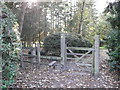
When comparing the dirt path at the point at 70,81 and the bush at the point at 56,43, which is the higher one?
the bush at the point at 56,43

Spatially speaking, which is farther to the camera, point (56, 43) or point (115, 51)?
point (56, 43)

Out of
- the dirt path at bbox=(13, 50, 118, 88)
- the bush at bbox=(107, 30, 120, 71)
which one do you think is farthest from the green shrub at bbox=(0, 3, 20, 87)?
the bush at bbox=(107, 30, 120, 71)

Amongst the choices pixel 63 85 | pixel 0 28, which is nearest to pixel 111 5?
pixel 63 85

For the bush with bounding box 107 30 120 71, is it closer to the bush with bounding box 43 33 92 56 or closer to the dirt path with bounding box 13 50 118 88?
the dirt path with bounding box 13 50 118 88

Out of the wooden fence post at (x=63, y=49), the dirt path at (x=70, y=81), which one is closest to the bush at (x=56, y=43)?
the wooden fence post at (x=63, y=49)

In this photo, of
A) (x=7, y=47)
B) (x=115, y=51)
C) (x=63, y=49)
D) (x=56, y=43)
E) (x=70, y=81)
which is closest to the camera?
(x=7, y=47)

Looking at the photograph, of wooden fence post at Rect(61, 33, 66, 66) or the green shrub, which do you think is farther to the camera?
wooden fence post at Rect(61, 33, 66, 66)

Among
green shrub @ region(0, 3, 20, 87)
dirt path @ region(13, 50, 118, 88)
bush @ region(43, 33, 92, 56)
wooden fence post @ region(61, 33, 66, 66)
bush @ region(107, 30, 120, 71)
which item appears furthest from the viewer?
bush @ region(43, 33, 92, 56)

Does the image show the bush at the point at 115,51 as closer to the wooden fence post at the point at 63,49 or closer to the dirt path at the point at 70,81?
the dirt path at the point at 70,81

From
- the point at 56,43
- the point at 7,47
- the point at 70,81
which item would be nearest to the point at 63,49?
the point at 70,81

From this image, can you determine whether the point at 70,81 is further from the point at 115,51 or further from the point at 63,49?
the point at 115,51

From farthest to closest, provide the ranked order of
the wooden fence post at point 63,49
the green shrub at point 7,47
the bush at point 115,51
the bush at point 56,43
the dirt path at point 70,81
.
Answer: the bush at point 56,43 → the wooden fence post at point 63,49 → the bush at point 115,51 → the dirt path at point 70,81 → the green shrub at point 7,47

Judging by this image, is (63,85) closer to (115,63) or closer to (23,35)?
(115,63)

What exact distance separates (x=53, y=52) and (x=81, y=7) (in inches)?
268
